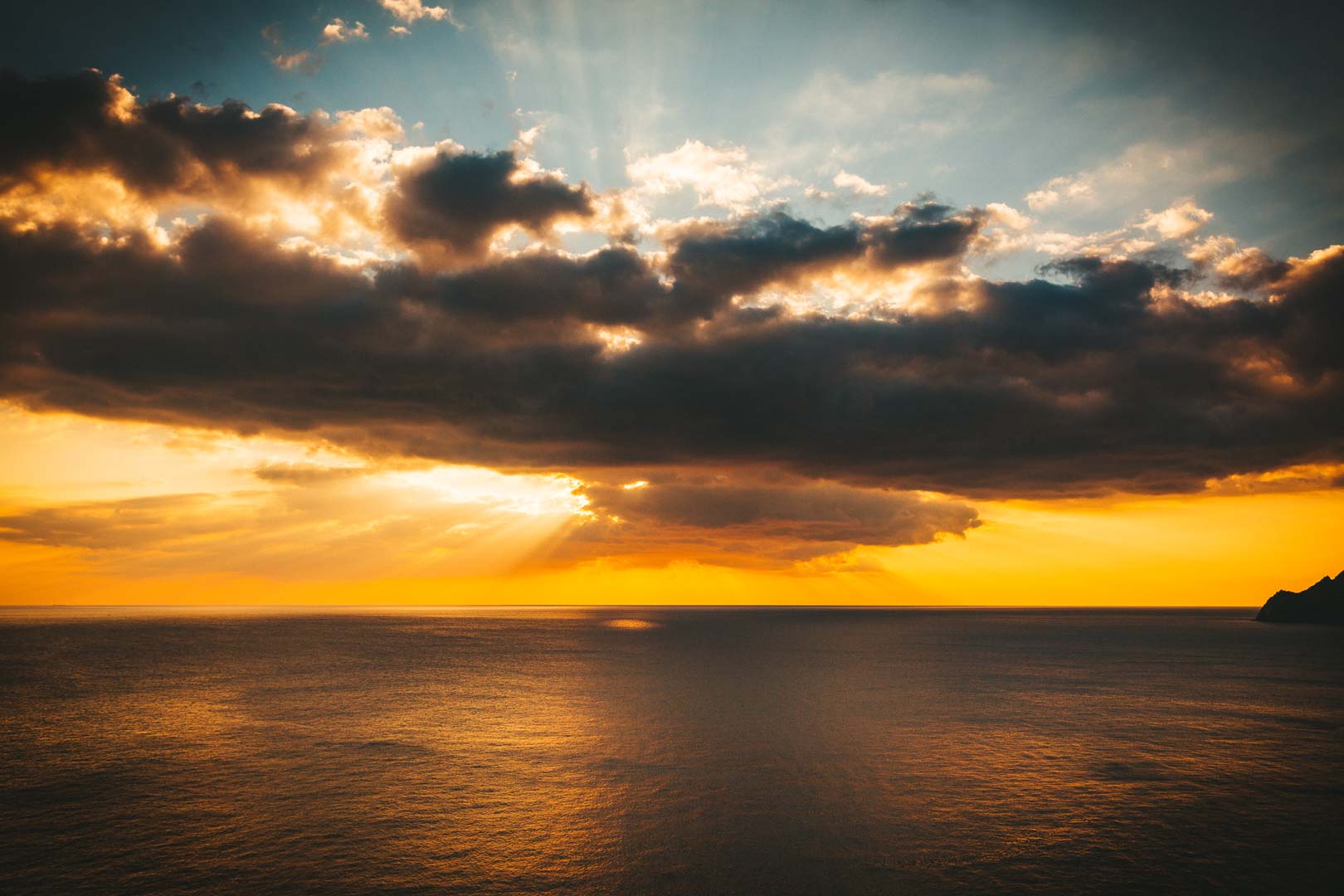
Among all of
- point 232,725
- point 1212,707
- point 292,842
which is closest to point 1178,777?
point 1212,707

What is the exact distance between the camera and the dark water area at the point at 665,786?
27531 millimetres

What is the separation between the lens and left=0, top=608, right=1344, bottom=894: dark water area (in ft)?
90.3

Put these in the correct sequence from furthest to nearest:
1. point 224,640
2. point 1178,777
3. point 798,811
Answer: point 224,640
point 1178,777
point 798,811

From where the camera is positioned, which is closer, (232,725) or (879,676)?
(232,725)

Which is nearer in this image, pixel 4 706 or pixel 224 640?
pixel 4 706

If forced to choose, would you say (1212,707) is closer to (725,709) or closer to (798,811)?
(725,709)

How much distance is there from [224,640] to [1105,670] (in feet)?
540

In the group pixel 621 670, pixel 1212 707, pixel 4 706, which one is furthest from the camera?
pixel 621 670

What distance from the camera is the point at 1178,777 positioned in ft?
136

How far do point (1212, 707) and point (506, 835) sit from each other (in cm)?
6829

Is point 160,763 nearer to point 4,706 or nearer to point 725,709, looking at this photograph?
point 4,706

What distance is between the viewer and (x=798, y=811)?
34.7 meters

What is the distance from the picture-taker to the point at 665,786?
A: 3922 cm

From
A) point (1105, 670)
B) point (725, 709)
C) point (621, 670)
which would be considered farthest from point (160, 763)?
point (1105, 670)
